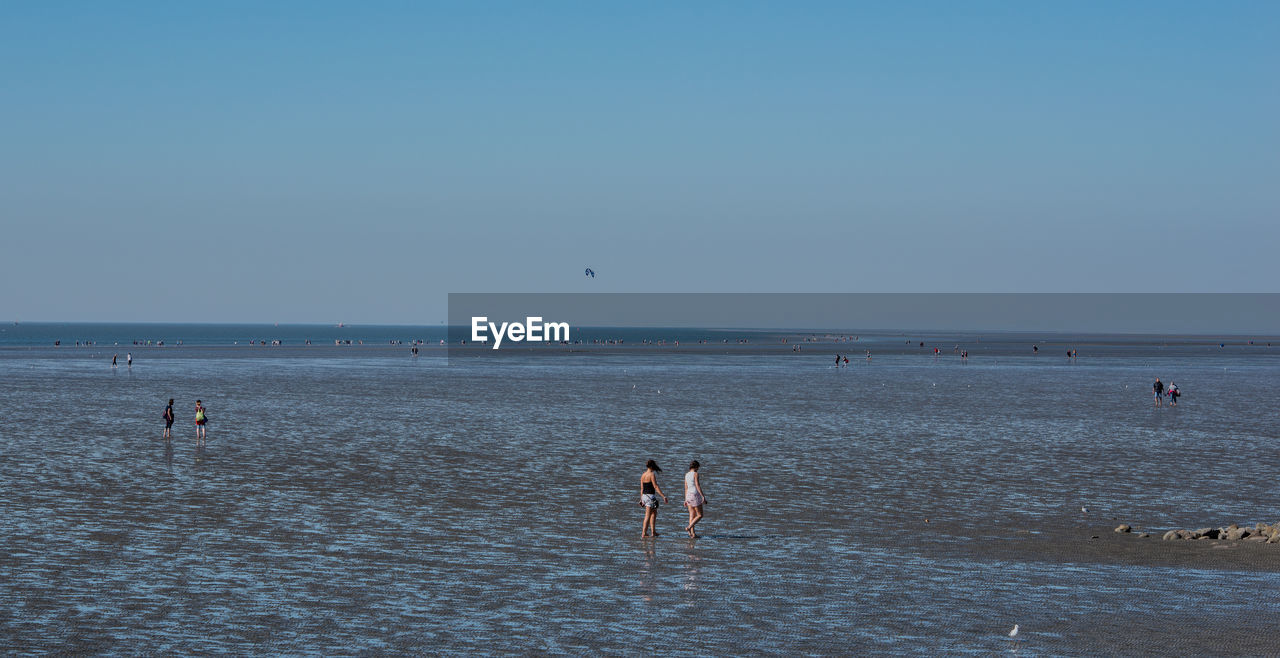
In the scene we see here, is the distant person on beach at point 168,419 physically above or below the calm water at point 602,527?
above

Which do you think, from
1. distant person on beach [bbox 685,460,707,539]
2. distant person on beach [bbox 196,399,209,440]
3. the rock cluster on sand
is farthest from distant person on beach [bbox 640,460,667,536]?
distant person on beach [bbox 196,399,209,440]

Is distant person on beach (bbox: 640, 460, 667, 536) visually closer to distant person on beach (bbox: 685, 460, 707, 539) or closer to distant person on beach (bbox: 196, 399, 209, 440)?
distant person on beach (bbox: 685, 460, 707, 539)

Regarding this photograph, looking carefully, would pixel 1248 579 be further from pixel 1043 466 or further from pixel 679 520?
pixel 1043 466

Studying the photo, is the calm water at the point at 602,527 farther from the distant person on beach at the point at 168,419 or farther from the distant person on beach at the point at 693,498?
the distant person on beach at the point at 168,419

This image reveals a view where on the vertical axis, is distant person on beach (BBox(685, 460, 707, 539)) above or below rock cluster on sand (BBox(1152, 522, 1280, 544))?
above

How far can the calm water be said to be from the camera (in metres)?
16.2

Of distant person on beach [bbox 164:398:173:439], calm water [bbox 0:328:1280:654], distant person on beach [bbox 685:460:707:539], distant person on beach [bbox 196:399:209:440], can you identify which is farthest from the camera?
distant person on beach [bbox 164:398:173:439]

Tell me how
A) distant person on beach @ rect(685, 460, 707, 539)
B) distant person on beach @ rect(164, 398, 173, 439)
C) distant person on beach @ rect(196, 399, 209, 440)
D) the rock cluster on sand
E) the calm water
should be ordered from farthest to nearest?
distant person on beach @ rect(164, 398, 173, 439), distant person on beach @ rect(196, 399, 209, 440), distant person on beach @ rect(685, 460, 707, 539), the rock cluster on sand, the calm water

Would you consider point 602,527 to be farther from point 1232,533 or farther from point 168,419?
point 168,419

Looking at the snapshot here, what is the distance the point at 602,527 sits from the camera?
24.6 m

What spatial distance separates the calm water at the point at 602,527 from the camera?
638 inches

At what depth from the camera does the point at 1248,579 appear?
19.5 meters

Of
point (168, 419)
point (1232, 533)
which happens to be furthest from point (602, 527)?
point (168, 419)

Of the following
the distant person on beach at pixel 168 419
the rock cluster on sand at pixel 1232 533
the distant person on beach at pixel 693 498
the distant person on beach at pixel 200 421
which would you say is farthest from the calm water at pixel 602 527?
the rock cluster on sand at pixel 1232 533
